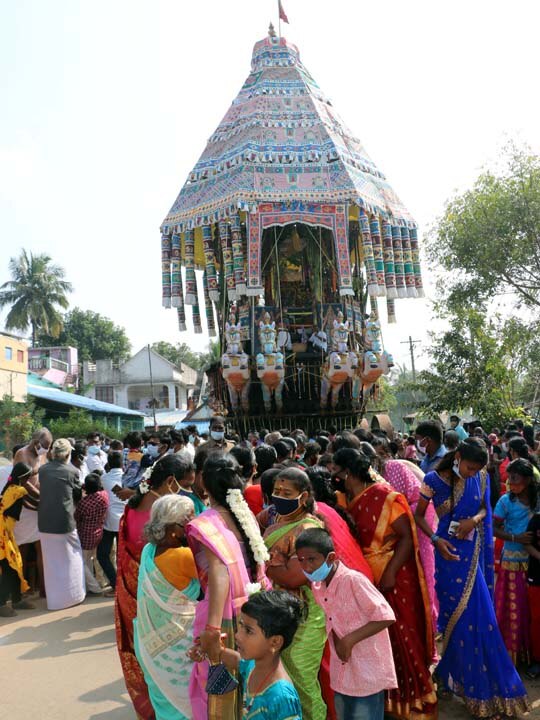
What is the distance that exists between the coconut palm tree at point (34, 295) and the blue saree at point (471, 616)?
1660 inches

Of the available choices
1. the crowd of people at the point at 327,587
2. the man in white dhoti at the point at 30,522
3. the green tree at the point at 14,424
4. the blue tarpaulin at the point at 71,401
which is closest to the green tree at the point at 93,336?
the blue tarpaulin at the point at 71,401

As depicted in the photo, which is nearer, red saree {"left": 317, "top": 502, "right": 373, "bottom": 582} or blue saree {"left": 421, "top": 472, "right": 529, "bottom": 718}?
red saree {"left": 317, "top": 502, "right": 373, "bottom": 582}

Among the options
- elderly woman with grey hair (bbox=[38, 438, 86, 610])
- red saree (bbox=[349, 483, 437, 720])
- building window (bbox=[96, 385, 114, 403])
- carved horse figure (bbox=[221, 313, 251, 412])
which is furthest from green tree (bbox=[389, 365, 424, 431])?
building window (bbox=[96, 385, 114, 403])

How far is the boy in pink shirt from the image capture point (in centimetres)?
268

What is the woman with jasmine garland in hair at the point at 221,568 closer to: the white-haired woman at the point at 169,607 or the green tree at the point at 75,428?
the white-haired woman at the point at 169,607

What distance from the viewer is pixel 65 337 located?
5166cm

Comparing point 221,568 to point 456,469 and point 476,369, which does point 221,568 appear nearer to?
point 456,469

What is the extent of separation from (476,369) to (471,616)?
1485cm

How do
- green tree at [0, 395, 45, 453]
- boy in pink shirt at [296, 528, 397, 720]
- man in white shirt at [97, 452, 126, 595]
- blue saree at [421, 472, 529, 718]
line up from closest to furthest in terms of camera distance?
1. boy in pink shirt at [296, 528, 397, 720]
2. blue saree at [421, 472, 529, 718]
3. man in white shirt at [97, 452, 126, 595]
4. green tree at [0, 395, 45, 453]

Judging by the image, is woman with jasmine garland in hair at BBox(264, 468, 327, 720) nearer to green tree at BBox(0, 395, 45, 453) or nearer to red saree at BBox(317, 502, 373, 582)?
red saree at BBox(317, 502, 373, 582)

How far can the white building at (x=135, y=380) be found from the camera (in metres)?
45.2

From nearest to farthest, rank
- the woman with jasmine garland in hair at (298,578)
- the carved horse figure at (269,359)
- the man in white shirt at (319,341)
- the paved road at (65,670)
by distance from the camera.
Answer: the woman with jasmine garland in hair at (298,578)
the paved road at (65,670)
the carved horse figure at (269,359)
the man in white shirt at (319,341)

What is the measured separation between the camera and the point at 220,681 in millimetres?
2766

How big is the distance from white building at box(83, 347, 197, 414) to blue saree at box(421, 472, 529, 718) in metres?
41.7
